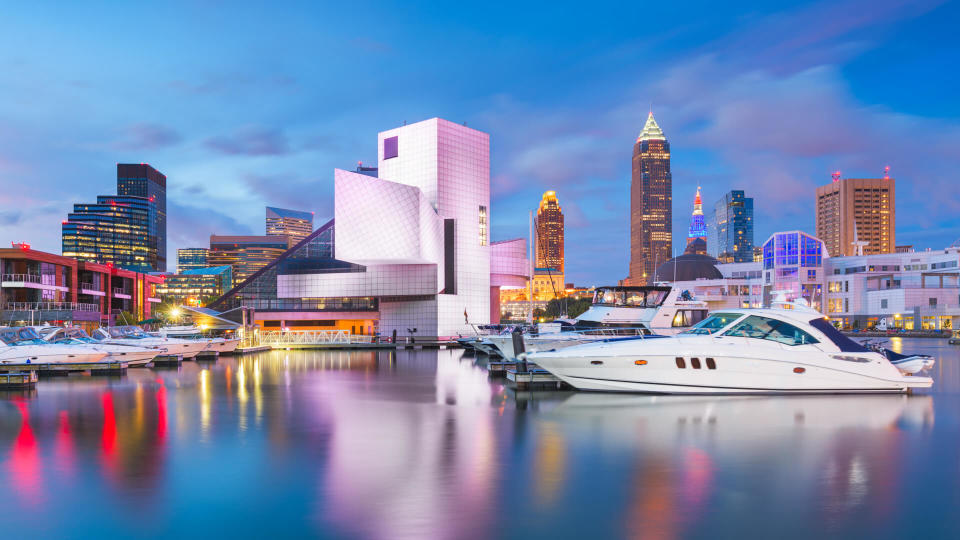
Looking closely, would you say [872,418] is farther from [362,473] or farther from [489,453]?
[362,473]

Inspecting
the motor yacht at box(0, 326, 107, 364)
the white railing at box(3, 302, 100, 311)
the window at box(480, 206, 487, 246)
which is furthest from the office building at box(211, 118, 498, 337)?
the motor yacht at box(0, 326, 107, 364)

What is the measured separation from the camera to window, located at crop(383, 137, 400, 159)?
81.6 meters

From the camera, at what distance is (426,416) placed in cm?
1758

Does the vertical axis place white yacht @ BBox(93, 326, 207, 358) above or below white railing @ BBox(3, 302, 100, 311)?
below

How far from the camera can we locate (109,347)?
32.1 metres

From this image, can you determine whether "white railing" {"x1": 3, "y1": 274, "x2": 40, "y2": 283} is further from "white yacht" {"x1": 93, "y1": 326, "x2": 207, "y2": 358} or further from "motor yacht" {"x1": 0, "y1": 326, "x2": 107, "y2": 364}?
"motor yacht" {"x1": 0, "y1": 326, "x2": 107, "y2": 364}

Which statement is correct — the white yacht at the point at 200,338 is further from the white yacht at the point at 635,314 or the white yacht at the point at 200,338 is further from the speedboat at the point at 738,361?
the speedboat at the point at 738,361

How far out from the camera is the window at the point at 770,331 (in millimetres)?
20359

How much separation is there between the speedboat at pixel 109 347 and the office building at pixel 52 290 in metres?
22.1

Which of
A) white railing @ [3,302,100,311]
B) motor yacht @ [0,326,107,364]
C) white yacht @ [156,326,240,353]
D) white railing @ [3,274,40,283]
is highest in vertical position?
white railing @ [3,274,40,283]

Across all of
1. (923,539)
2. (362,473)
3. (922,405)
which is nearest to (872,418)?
(922,405)

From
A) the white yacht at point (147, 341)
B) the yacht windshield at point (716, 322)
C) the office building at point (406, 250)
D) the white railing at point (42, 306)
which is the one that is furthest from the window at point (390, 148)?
the yacht windshield at point (716, 322)

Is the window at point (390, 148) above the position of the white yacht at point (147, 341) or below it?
above

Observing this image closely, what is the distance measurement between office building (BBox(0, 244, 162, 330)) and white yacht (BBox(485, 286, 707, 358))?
4117 centimetres
